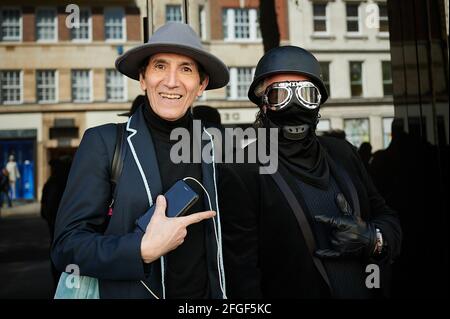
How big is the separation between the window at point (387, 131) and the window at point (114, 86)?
103 inches

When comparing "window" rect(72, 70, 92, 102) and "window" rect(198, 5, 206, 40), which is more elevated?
"window" rect(198, 5, 206, 40)

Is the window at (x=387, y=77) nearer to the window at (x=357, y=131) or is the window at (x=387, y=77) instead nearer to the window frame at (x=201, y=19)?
the window at (x=357, y=131)

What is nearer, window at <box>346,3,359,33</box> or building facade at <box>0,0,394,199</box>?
building facade at <box>0,0,394,199</box>

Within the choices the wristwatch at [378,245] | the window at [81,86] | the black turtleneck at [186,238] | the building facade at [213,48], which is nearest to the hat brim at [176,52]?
the black turtleneck at [186,238]

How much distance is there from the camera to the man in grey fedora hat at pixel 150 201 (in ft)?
4.69

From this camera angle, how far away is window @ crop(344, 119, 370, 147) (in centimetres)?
397

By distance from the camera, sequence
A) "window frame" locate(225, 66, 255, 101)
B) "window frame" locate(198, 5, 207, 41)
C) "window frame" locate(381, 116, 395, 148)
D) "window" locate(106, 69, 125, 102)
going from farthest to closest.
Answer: "window" locate(106, 69, 125, 102), "window frame" locate(225, 66, 255, 101), "window frame" locate(198, 5, 207, 41), "window frame" locate(381, 116, 395, 148)

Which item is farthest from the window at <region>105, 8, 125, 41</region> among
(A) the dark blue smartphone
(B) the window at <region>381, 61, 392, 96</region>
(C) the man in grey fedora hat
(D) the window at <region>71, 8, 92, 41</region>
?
(A) the dark blue smartphone

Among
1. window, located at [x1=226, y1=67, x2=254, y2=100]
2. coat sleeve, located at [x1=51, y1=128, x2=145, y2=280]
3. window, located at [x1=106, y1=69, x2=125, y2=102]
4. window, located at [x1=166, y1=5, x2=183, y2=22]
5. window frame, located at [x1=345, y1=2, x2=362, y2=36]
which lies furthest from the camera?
window, located at [x1=106, y1=69, x2=125, y2=102]

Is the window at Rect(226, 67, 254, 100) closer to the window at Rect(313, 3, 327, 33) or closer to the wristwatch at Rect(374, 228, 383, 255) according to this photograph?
the window at Rect(313, 3, 327, 33)

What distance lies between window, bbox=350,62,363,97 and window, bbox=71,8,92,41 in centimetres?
254

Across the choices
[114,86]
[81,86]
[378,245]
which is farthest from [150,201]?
[81,86]
